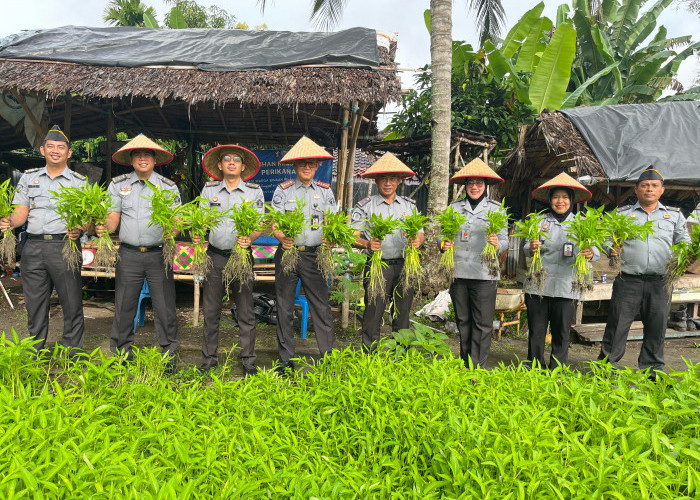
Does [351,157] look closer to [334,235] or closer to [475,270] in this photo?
[475,270]

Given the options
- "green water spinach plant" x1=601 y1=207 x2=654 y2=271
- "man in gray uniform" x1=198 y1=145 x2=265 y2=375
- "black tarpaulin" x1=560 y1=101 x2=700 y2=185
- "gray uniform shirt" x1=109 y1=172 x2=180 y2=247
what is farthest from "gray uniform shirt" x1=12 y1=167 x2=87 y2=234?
"black tarpaulin" x1=560 y1=101 x2=700 y2=185

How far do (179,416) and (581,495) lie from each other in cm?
193

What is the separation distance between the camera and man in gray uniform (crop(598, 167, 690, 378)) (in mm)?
4445

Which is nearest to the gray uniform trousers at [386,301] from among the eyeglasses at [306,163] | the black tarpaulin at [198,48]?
the eyeglasses at [306,163]

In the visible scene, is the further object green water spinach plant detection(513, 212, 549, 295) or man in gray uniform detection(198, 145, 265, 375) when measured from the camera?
man in gray uniform detection(198, 145, 265, 375)

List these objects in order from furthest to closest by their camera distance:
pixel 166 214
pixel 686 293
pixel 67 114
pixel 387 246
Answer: pixel 67 114
pixel 686 293
pixel 387 246
pixel 166 214

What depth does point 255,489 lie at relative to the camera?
6.10 feet

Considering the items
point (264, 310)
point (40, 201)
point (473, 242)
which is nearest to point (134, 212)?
point (40, 201)

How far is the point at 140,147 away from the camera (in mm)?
4285

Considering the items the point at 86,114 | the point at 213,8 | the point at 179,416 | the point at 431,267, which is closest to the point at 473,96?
the point at 431,267

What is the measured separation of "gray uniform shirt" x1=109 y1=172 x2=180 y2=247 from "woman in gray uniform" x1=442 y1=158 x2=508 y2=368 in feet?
9.22

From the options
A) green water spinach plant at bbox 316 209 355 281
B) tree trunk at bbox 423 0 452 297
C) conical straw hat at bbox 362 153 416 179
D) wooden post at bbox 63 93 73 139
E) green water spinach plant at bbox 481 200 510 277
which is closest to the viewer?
green water spinach plant at bbox 316 209 355 281

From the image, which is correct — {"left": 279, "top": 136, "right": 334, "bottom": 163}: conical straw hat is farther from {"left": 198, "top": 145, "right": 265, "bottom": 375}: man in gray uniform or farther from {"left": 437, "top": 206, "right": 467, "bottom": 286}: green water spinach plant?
{"left": 437, "top": 206, "right": 467, "bottom": 286}: green water spinach plant

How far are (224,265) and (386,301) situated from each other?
164 centimetres
